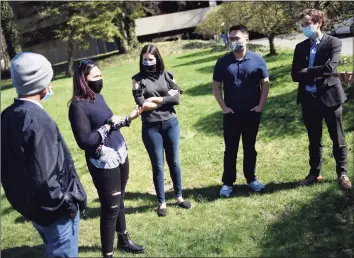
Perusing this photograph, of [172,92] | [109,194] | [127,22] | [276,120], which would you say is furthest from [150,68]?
[127,22]

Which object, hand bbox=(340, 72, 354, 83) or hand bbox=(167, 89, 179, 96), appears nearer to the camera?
hand bbox=(340, 72, 354, 83)

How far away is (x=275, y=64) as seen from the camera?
1426cm

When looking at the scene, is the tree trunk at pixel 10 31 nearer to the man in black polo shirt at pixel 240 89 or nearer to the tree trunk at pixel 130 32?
the tree trunk at pixel 130 32

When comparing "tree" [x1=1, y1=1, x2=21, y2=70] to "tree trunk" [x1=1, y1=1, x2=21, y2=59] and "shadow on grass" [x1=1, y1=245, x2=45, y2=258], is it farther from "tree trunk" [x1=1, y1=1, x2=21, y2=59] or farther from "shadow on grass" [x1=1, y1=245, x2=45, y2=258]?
"shadow on grass" [x1=1, y1=245, x2=45, y2=258]

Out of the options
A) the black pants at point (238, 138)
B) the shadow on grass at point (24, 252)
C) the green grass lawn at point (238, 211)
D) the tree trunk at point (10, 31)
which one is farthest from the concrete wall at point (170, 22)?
the shadow on grass at point (24, 252)

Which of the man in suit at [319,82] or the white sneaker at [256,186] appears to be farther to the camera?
the white sneaker at [256,186]

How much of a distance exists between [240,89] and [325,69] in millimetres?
986

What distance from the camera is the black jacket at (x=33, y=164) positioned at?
252cm

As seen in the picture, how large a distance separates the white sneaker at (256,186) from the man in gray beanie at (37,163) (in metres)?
3.01

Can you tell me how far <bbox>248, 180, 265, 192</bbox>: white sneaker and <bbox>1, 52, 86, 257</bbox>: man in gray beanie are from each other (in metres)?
3.01

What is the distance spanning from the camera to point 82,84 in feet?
11.5

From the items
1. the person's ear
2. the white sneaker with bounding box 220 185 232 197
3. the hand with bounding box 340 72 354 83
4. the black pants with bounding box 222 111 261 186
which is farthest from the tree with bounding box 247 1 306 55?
the person's ear

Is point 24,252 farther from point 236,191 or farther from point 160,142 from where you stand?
point 236,191

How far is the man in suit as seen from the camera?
4.61 metres
